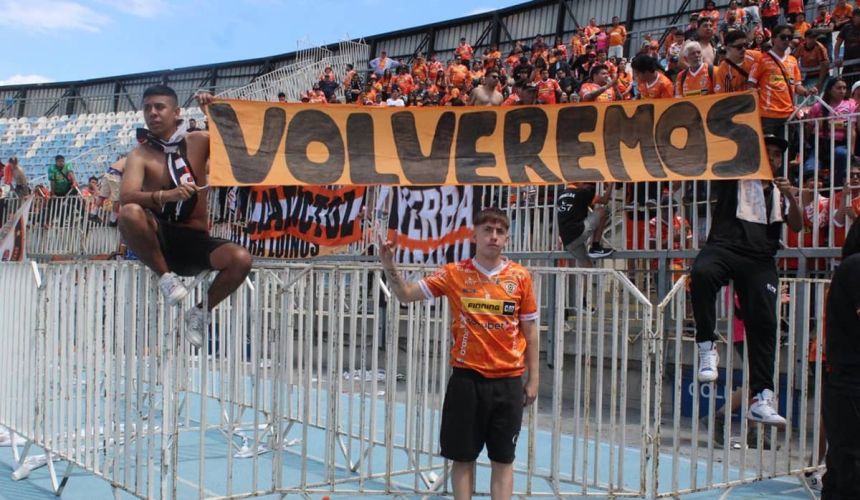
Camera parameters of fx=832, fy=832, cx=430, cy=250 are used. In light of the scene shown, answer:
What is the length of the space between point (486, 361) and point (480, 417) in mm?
349

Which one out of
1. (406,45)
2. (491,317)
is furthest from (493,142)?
(406,45)

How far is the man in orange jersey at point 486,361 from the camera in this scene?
5094mm

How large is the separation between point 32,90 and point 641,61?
4323 centimetres

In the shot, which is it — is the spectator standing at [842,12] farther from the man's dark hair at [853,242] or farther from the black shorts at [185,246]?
the black shorts at [185,246]

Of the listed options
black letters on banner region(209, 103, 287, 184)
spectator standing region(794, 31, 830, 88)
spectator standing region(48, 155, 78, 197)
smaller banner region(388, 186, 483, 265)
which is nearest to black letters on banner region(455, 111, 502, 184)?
black letters on banner region(209, 103, 287, 184)

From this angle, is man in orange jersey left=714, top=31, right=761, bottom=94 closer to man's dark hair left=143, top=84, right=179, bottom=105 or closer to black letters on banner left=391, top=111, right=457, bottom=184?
black letters on banner left=391, top=111, right=457, bottom=184

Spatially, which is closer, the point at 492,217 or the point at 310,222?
the point at 492,217

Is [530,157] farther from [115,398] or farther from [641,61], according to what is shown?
[115,398]

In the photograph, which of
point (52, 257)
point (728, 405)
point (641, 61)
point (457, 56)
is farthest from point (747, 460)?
point (457, 56)

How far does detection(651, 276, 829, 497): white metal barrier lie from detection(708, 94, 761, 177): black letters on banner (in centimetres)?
95

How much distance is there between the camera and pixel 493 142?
7316 mm

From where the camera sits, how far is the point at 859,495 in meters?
4.13

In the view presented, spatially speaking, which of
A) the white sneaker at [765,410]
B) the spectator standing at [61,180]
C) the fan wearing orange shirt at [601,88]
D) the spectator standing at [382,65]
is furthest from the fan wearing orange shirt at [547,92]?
the spectator standing at [382,65]

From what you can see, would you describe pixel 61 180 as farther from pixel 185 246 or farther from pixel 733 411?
pixel 733 411
